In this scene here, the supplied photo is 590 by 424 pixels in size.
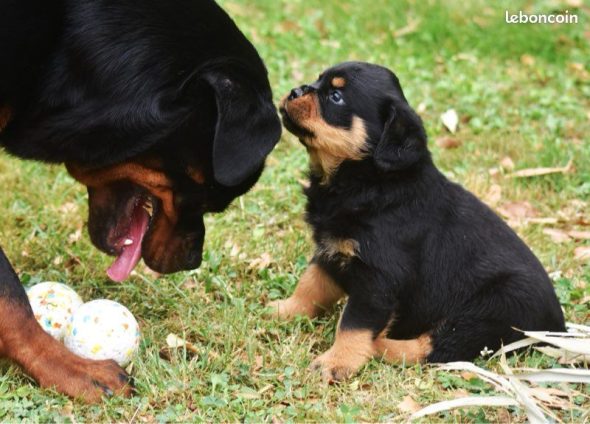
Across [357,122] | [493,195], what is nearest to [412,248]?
[357,122]

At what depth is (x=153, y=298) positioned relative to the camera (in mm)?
3838

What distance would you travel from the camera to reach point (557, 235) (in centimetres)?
466

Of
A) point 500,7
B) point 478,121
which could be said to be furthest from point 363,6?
point 478,121

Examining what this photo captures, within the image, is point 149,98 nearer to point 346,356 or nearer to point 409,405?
point 346,356

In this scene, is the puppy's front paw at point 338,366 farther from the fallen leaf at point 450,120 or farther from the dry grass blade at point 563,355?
the fallen leaf at point 450,120

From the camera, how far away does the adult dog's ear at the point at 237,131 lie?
2.96 meters

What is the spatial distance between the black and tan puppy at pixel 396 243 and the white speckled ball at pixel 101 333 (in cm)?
72

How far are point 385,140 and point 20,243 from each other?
193 cm

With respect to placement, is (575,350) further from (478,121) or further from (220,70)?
(478,121)

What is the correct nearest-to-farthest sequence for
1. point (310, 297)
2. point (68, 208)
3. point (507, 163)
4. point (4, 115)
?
point (4, 115) < point (310, 297) < point (68, 208) < point (507, 163)

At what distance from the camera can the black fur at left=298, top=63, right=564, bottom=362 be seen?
3.37 metres

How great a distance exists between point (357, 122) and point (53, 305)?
4.37 feet

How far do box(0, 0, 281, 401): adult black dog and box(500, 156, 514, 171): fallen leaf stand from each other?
2596 millimetres
